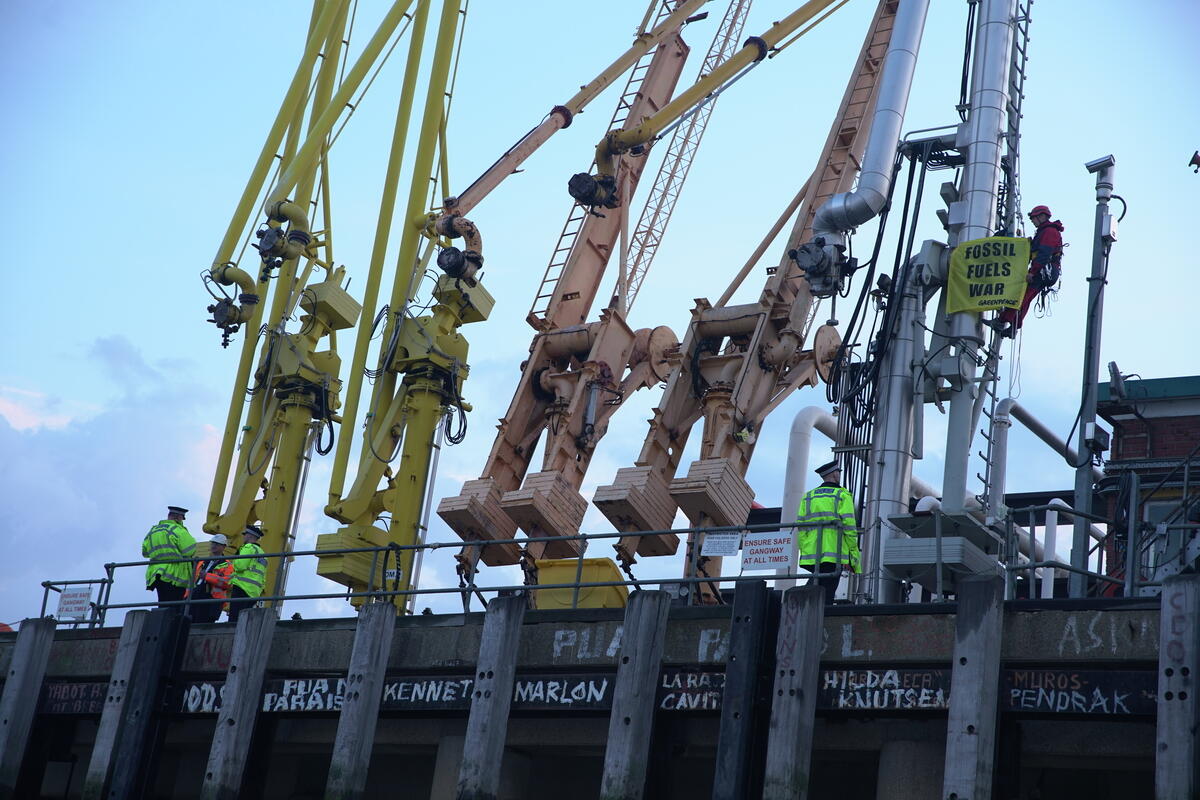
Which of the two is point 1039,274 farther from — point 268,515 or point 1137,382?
point 268,515

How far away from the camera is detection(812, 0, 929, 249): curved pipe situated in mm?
24438

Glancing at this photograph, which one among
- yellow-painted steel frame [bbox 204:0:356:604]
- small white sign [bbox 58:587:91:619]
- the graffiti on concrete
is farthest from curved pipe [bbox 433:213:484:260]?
the graffiti on concrete

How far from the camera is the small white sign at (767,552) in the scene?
19.1 meters

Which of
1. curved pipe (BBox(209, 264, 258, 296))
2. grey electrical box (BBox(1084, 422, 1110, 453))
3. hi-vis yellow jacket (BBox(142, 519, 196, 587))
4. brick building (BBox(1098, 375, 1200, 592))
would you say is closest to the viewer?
grey electrical box (BBox(1084, 422, 1110, 453))

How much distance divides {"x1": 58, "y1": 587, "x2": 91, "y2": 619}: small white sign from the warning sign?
525 inches

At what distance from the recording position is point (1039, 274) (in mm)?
23484

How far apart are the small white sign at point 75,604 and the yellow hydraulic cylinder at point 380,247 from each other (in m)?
6.40

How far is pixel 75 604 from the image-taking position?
24250 mm

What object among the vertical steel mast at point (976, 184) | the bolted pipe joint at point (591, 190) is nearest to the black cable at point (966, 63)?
the vertical steel mast at point (976, 184)

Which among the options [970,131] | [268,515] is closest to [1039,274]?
[970,131]

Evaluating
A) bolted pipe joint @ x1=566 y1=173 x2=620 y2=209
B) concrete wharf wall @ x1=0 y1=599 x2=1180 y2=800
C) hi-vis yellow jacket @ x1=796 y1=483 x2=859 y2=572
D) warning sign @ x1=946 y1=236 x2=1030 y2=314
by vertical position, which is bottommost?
concrete wharf wall @ x1=0 y1=599 x2=1180 y2=800

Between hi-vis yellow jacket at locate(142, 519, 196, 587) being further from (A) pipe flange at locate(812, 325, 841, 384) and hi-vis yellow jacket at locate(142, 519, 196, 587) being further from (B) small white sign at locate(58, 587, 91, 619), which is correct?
(A) pipe flange at locate(812, 325, 841, 384)

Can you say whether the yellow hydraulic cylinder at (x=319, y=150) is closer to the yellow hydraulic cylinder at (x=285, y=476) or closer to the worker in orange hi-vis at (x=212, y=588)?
the yellow hydraulic cylinder at (x=285, y=476)

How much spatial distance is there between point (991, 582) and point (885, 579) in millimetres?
3415
